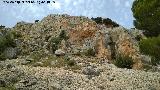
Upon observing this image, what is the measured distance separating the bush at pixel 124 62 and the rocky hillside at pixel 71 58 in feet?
0.59

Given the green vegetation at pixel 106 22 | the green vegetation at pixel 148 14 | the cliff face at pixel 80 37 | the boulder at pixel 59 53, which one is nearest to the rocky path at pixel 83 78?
the green vegetation at pixel 148 14

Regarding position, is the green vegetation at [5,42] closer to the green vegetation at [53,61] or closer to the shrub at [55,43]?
the green vegetation at [53,61]

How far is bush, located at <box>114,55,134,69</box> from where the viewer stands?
111 ft

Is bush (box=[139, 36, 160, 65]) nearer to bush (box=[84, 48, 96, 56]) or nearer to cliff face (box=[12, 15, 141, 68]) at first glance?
cliff face (box=[12, 15, 141, 68])

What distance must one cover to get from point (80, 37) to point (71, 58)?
480cm

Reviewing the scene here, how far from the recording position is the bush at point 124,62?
3397cm

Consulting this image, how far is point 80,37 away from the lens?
38.7m

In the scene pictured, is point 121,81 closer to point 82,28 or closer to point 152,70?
point 152,70

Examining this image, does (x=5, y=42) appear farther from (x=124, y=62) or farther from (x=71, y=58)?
(x=124, y=62)

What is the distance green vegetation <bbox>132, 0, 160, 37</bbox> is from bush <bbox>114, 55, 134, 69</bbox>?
517cm

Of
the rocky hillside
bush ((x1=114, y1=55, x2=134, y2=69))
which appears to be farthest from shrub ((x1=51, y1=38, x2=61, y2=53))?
bush ((x1=114, y1=55, x2=134, y2=69))

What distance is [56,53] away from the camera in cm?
3562

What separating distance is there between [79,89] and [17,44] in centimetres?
1477

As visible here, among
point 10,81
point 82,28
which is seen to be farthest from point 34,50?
point 10,81
